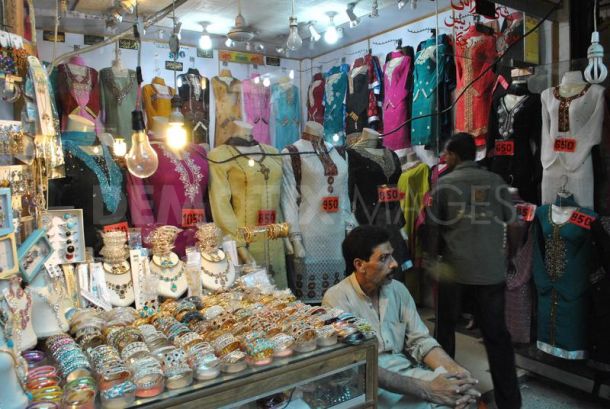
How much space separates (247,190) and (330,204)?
541 mm

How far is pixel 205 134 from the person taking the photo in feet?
8.81

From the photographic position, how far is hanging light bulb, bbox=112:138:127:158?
2311mm

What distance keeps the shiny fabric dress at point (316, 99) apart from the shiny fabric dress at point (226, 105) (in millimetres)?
434

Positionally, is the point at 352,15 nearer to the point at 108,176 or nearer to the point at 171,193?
the point at 171,193

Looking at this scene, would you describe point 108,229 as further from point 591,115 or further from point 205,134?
point 591,115

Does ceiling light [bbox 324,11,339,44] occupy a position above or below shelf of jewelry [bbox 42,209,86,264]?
above

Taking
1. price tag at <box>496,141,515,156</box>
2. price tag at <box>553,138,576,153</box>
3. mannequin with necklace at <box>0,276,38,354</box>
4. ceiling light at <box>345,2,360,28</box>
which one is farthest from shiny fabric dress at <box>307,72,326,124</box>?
mannequin with necklace at <box>0,276,38,354</box>

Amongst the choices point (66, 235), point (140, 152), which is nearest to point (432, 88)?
point (140, 152)

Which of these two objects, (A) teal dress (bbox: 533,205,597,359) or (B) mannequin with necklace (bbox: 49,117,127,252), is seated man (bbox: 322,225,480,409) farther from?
(A) teal dress (bbox: 533,205,597,359)

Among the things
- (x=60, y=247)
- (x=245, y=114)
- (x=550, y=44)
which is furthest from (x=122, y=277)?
(x=550, y=44)

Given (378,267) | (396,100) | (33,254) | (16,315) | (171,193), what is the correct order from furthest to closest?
(396,100) → (171,193) → (378,267) → (33,254) → (16,315)

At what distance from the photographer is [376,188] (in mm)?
3113

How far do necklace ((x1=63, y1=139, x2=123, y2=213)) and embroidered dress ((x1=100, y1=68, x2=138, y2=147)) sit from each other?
0.30 metres

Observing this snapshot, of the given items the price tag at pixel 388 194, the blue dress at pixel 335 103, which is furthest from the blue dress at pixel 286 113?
the price tag at pixel 388 194
